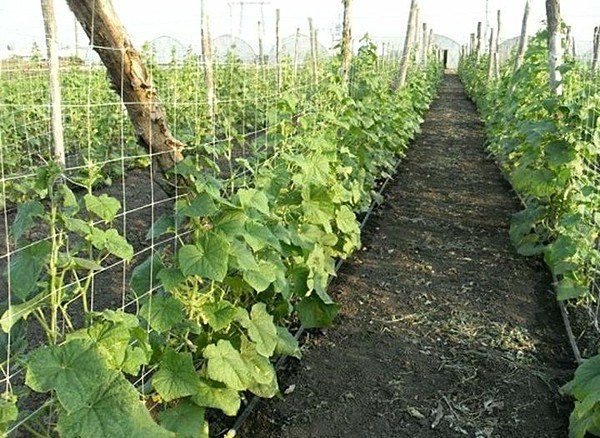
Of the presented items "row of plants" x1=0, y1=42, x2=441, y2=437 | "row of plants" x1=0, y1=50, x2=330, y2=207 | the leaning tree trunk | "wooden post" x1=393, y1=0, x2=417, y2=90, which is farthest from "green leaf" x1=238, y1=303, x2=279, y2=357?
"wooden post" x1=393, y1=0, x2=417, y2=90

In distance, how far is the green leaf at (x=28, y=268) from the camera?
6.83ft

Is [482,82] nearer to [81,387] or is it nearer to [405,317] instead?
[405,317]

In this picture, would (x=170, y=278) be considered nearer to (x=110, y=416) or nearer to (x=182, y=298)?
(x=182, y=298)

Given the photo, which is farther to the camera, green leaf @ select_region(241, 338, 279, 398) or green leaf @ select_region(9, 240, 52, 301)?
green leaf @ select_region(241, 338, 279, 398)

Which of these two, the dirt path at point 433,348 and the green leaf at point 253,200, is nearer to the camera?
the green leaf at point 253,200

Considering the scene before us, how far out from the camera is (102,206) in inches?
89.4

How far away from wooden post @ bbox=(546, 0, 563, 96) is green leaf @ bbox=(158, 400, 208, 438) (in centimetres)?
451

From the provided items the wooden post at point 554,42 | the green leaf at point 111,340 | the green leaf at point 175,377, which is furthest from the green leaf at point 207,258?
the wooden post at point 554,42

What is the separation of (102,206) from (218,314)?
2.67 feet

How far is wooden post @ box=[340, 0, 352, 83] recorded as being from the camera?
6971 mm

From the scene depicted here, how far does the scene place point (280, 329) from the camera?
353cm

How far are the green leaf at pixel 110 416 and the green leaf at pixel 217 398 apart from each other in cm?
65

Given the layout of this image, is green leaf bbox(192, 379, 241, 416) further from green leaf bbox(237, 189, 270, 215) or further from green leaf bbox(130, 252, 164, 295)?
green leaf bbox(237, 189, 270, 215)

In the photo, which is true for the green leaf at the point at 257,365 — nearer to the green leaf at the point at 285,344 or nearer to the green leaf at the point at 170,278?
the green leaf at the point at 285,344
